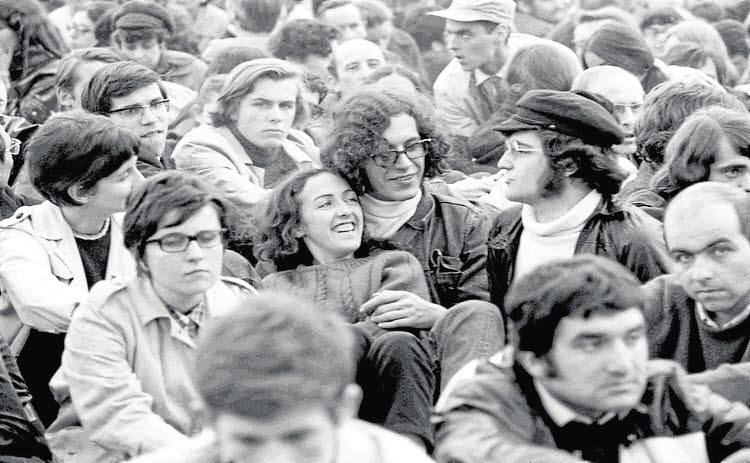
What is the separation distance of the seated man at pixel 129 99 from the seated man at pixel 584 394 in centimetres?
273

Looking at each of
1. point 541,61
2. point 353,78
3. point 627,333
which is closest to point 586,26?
point 353,78

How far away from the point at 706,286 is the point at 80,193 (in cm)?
206

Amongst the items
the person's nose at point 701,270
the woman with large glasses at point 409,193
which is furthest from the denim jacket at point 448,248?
the person's nose at point 701,270

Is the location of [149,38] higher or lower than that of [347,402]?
lower

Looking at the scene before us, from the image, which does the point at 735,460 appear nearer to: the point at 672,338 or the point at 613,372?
the point at 613,372

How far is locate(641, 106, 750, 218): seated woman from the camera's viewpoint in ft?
15.8

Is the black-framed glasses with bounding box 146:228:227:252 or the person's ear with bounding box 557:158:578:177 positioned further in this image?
the person's ear with bounding box 557:158:578:177

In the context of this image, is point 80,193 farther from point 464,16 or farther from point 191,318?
point 464,16

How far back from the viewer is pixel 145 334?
13.1ft

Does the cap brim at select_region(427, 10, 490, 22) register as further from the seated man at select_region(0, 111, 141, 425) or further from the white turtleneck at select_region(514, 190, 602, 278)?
the seated man at select_region(0, 111, 141, 425)

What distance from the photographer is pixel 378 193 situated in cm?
500

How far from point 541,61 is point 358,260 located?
7.77 feet

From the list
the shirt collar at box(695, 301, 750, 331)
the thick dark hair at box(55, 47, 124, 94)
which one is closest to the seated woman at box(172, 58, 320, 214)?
the thick dark hair at box(55, 47, 124, 94)

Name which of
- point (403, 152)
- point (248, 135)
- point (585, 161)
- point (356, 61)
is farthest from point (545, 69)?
point (585, 161)
